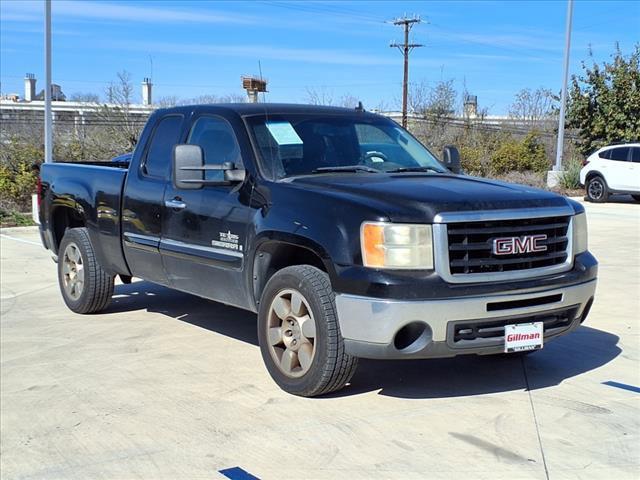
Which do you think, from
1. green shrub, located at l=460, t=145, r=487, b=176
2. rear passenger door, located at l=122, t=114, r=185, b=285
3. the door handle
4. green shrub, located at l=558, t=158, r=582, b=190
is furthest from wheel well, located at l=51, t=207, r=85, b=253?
green shrub, located at l=460, t=145, r=487, b=176

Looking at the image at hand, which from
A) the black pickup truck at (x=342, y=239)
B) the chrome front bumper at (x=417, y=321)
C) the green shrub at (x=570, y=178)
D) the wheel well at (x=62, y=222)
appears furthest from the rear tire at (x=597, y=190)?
the chrome front bumper at (x=417, y=321)

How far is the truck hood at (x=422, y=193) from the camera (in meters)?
4.45

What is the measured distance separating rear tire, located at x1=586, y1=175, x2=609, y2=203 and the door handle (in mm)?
17434

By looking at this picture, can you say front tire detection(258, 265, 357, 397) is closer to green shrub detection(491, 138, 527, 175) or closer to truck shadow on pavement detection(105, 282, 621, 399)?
truck shadow on pavement detection(105, 282, 621, 399)

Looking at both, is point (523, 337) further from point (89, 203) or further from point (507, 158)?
point (507, 158)

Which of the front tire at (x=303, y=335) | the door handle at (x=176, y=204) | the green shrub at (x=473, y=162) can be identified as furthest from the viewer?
the green shrub at (x=473, y=162)

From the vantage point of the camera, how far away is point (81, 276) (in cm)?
737

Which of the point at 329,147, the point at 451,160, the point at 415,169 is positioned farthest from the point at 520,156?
the point at 329,147

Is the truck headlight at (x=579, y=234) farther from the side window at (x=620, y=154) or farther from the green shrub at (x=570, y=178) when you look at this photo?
the green shrub at (x=570, y=178)

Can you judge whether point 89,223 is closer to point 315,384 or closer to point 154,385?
point 154,385

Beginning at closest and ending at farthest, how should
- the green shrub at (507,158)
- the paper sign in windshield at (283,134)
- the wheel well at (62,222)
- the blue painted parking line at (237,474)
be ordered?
the blue painted parking line at (237,474) < the paper sign in windshield at (283,134) < the wheel well at (62,222) < the green shrub at (507,158)

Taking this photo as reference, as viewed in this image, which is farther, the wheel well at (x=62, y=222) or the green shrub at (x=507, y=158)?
the green shrub at (x=507, y=158)

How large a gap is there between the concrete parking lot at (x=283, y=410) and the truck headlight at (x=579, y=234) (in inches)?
36.8

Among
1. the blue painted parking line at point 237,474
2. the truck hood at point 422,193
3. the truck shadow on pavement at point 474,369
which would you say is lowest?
the blue painted parking line at point 237,474
